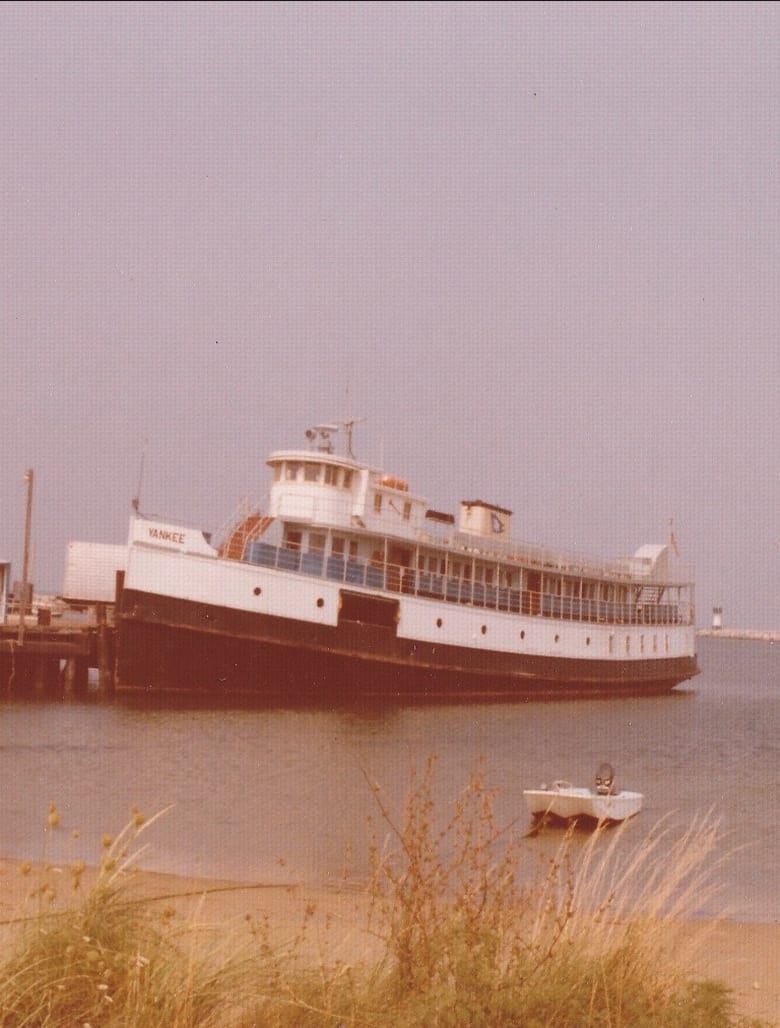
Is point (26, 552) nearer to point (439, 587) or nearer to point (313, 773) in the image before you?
point (439, 587)

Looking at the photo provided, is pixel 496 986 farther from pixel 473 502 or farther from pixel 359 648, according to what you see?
pixel 473 502

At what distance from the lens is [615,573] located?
150ft

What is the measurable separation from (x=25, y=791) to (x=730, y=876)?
11475 mm

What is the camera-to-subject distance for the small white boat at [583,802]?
627 inches

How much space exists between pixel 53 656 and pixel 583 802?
23533 mm

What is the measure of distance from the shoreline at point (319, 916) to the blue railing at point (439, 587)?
21.1m

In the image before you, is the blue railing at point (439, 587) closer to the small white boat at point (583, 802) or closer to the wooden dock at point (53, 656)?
the wooden dock at point (53, 656)

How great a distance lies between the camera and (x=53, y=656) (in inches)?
1363

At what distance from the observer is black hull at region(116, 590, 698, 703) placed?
30938 millimetres

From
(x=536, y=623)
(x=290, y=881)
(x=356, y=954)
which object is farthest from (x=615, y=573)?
(x=356, y=954)

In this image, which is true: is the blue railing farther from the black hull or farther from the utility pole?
the utility pole

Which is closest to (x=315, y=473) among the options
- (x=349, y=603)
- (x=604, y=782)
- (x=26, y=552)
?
(x=349, y=603)

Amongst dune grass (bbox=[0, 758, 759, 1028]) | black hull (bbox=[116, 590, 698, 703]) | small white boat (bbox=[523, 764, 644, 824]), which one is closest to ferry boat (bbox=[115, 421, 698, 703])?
black hull (bbox=[116, 590, 698, 703])

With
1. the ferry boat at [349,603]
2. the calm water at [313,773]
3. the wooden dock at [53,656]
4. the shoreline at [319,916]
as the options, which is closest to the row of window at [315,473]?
the ferry boat at [349,603]
